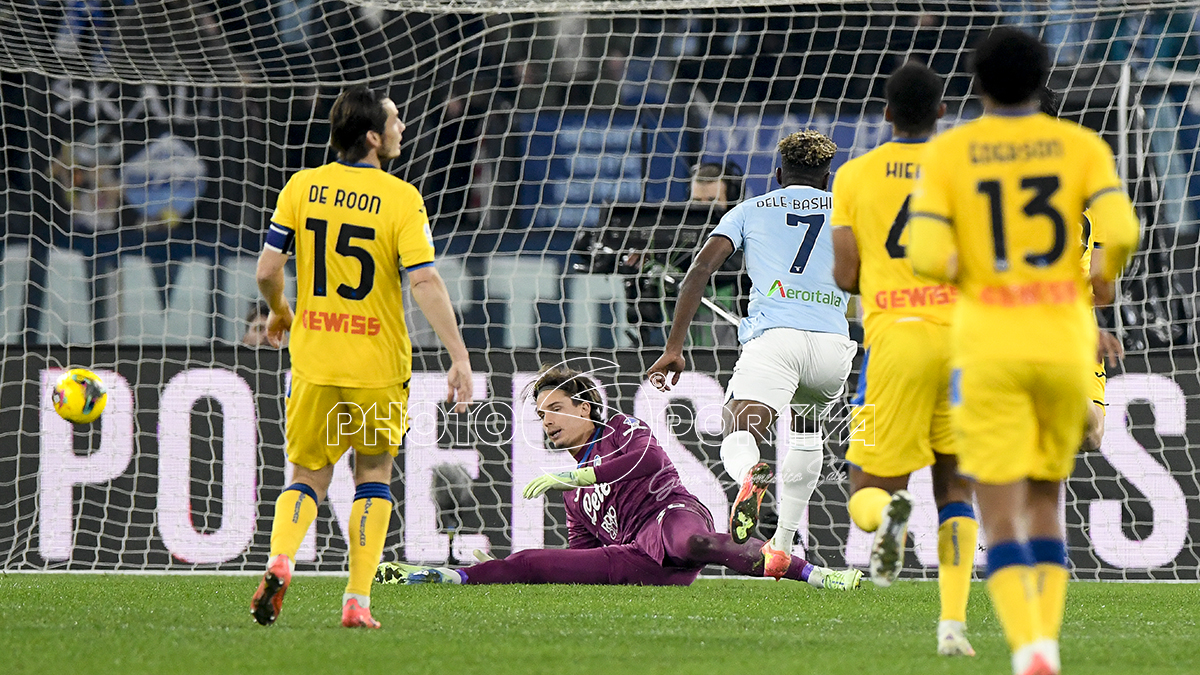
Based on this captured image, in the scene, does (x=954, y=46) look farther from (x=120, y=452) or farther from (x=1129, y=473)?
(x=120, y=452)

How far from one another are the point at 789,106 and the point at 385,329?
17.4 feet

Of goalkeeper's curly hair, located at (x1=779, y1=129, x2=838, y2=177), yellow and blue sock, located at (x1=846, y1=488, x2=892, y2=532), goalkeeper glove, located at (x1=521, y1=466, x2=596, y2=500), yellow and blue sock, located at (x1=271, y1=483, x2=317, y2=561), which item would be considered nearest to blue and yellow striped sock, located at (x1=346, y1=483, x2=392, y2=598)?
yellow and blue sock, located at (x1=271, y1=483, x2=317, y2=561)

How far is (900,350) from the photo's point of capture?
3.88 metres

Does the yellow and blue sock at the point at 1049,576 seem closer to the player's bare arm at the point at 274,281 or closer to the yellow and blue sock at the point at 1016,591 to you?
the yellow and blue sock at the point at 1016,591

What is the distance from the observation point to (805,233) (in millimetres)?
6125

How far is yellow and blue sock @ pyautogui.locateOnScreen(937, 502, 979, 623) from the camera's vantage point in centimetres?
387

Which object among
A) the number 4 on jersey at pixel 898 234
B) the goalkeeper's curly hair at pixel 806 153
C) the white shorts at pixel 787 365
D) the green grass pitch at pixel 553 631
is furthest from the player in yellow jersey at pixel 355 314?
the goalkeeper's curly hair at pixel 806 153

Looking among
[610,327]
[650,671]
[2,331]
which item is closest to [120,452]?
[2,331]

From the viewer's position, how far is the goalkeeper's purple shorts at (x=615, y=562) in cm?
657

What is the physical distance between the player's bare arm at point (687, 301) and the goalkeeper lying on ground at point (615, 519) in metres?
0.59

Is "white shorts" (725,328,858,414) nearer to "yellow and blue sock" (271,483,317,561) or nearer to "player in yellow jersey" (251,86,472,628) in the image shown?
"player in yellow jersey" (251,86,472,628)

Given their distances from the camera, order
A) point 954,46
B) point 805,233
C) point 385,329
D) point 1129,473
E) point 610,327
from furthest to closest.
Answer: point 954,46 < point 610,327 < point 1129,473 < point 805,233 < point 385,329

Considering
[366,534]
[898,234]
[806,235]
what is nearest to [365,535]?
[366,534]

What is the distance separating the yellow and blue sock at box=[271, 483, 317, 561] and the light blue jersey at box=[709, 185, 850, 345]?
236 centimetres
